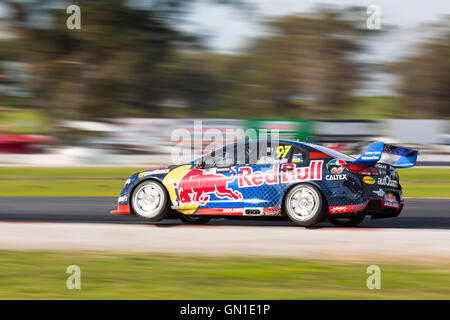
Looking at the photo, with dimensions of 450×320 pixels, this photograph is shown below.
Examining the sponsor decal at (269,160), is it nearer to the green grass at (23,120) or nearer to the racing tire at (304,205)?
the racing tire at (304,205)

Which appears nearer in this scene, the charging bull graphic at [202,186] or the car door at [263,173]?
the car door at [263,173]

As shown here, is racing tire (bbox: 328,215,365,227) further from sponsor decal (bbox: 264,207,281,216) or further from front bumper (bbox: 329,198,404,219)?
sponsor decal (bbox: 264,207,281,216)

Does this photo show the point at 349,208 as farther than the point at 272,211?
No

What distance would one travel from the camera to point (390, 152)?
10.3 m

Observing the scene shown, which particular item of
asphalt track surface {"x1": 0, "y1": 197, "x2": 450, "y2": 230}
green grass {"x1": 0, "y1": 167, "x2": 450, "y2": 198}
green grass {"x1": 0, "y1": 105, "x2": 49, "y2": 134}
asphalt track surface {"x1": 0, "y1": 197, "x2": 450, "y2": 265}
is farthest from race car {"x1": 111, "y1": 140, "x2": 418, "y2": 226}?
green grass {"x1": 0, "y1": 105, "x2": 49, "y2": 134}

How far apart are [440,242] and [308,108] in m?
38.9

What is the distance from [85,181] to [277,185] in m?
11.7

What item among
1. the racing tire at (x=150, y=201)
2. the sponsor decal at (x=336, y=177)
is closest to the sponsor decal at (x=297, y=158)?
the sponsor decal at (x=336, y=177)

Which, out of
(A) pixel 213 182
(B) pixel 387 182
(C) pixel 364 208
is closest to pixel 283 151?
(A) pixel 213 182

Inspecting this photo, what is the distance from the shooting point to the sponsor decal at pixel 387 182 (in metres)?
10.1

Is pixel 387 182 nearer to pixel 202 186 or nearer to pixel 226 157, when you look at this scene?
pixel 226 157

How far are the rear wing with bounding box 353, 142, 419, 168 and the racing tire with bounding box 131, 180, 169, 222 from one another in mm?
2910

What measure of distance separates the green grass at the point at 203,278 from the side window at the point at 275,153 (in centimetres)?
260
